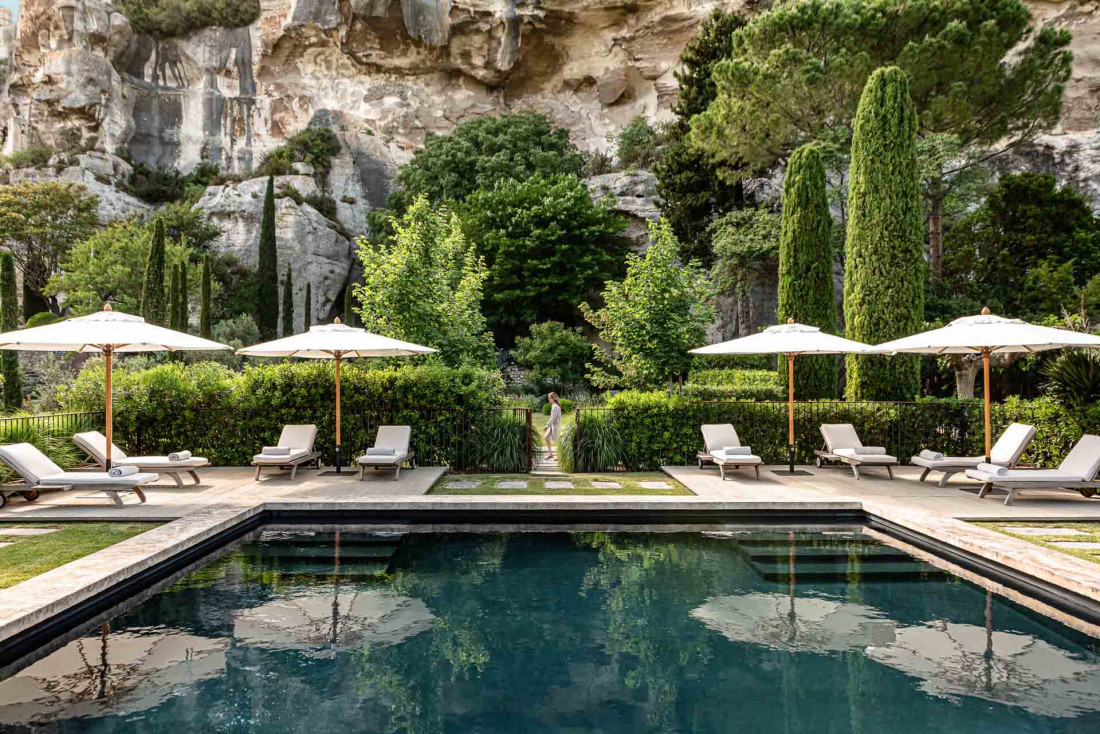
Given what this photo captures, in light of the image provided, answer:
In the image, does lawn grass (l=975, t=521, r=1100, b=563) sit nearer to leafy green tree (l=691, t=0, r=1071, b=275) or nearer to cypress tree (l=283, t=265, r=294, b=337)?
leafy green tree (l=691, t=0, r=1071, b=275)

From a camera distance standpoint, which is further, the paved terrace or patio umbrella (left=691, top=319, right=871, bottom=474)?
patio umbrella (left=691, top=319, right=871, bottom=474)

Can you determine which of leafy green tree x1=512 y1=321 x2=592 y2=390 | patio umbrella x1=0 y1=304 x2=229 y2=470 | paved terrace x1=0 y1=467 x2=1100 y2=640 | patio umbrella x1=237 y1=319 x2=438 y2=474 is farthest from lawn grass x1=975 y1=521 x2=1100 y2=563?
leafy green tree x1=512 y1=321 x2=592 y2=390

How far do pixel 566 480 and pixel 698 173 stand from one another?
20482mm

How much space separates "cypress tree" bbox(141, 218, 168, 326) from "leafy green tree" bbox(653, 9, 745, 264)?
20.0 m

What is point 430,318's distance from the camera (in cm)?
1348

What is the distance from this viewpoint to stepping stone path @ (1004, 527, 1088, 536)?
6.33 meters

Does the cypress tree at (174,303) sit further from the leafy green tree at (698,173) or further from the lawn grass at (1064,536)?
the lawn grass at (1064,536)

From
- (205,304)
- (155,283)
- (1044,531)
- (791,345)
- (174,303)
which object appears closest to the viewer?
(1044,531)

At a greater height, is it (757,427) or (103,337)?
(103,337)

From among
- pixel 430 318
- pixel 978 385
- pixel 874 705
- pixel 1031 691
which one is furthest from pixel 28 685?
pixel 978 385

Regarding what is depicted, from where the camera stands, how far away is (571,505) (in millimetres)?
7746

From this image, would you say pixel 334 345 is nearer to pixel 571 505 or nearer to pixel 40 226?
A: pixel 571 505

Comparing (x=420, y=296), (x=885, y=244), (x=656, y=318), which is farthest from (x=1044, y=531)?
(x=420, y=296)

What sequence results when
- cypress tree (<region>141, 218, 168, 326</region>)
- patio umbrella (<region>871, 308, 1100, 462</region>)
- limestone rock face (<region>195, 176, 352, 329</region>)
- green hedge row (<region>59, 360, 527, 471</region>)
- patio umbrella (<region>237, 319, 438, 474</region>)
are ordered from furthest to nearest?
limestone rock face (<region>195, 176, 352, 329</region>)
cypress tree (<region>141, 218, 168, 326</region>)
green hedge row (<region>59, 360, 527, 471</region>)
patio umbrella (<region>237, 319, 438, 474</region>)
patio umbrella (<region>871, 308, 1100, 462</region>)
